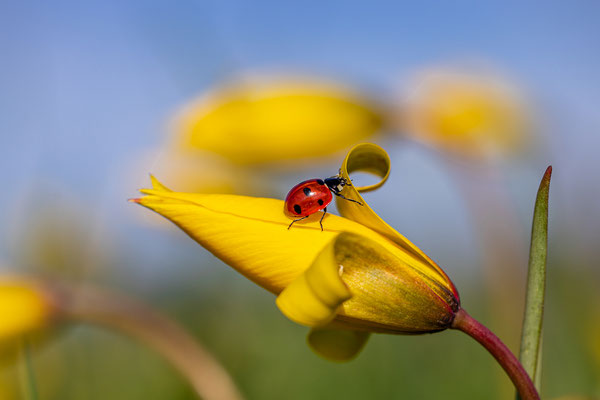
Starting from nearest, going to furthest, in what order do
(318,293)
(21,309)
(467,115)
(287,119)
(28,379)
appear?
1. (318,293)
2. (28,379)
3. (21,309)
4. (287,119)
5. (467,115)

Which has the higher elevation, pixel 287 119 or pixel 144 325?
pixel 287 119

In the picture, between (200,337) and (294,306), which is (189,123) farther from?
(294,306)

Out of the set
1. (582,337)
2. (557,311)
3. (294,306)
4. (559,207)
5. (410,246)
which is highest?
(559,207)

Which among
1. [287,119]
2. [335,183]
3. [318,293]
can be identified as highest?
[287,119]

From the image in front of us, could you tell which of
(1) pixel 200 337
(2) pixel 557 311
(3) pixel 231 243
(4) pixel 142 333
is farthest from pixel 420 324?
(1) pixel 200 337

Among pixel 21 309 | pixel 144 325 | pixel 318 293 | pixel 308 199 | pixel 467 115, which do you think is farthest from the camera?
pixel 467 115

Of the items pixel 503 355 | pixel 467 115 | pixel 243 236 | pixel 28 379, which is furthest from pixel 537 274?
pixel 467 115

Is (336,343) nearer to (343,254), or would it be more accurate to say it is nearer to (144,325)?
(343,254)
